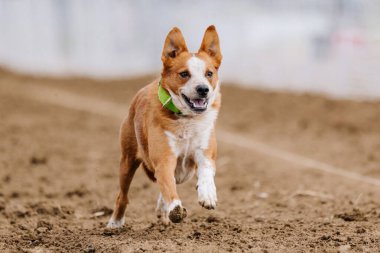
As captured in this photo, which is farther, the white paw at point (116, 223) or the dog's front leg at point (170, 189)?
the white paw at point (116, 223)

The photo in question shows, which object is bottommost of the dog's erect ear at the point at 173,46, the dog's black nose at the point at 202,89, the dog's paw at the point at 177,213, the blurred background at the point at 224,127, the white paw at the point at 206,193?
the blurred background at the point at 224,127

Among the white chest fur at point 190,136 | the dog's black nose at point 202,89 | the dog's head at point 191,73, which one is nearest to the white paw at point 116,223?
the white chest fur at point 190,136

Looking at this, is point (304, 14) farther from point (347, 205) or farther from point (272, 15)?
point (347, 205)

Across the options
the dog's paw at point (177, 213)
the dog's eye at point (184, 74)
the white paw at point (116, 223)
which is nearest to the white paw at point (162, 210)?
the white paw at point (116, 223)

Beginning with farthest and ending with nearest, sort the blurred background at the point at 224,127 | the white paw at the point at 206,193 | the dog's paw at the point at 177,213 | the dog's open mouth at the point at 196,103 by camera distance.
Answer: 1. the blurred background at the point at 224,127
2. the dog's open mouth at the point at 196,103
3. the white paw at the point at 206,193
4. the dog's paw at the point at 177,213

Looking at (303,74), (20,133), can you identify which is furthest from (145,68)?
(20,133)

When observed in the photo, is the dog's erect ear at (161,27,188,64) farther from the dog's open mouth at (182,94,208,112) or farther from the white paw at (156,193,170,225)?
the white paw at (156,193,170,225)

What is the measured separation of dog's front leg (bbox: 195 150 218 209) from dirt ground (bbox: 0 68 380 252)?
1.10ft

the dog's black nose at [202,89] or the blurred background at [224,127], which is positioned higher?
the dog's black nose at [202,89]

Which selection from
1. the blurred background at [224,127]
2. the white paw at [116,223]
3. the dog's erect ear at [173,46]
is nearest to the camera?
the dog's erect ear at [173,46]

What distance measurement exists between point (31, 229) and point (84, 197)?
189cm

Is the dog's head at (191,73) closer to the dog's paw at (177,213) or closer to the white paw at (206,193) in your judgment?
the white paw at (206,193)

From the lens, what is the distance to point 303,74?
51.8 feet

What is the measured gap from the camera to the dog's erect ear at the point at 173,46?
5359 mm
